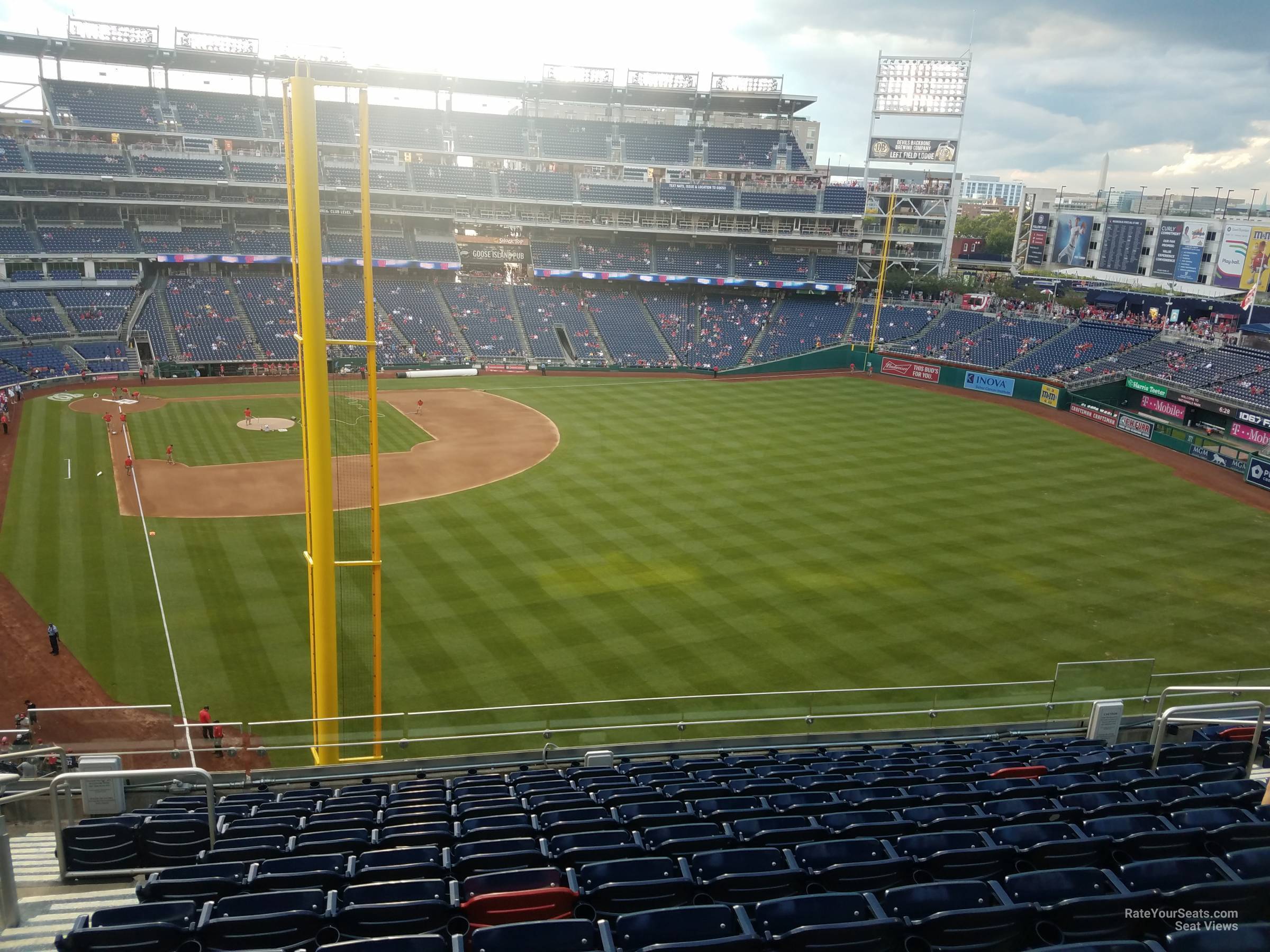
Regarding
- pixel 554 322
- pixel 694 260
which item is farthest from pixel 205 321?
pixel 694 260

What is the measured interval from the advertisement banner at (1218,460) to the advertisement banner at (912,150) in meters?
42.5

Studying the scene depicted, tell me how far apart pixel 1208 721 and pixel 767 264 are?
71857 mm

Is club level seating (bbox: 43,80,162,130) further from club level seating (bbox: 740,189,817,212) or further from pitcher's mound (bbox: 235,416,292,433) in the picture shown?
club level seating (bbox: 740,189,817,212)

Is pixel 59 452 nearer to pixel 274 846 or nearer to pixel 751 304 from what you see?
pixel 274 846

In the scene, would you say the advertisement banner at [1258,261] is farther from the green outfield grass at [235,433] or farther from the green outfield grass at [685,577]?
the green outfield grass at [235,433]

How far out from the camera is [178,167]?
66.8 m

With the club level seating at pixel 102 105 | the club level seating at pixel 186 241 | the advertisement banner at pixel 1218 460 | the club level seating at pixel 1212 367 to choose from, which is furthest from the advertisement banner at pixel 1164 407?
the club level seating at pixel 102 105

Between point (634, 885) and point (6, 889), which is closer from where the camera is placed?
point (634, 885)

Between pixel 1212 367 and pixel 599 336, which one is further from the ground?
pixel 1212 367

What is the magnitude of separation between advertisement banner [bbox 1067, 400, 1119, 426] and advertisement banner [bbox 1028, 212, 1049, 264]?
48.7 metres

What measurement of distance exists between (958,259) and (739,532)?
282ft

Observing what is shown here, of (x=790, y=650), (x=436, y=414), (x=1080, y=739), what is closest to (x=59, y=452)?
A: (x=436, y=414)

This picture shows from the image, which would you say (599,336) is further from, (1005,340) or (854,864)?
(854,864)

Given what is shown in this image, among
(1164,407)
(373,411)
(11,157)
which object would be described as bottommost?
(1164,407)
